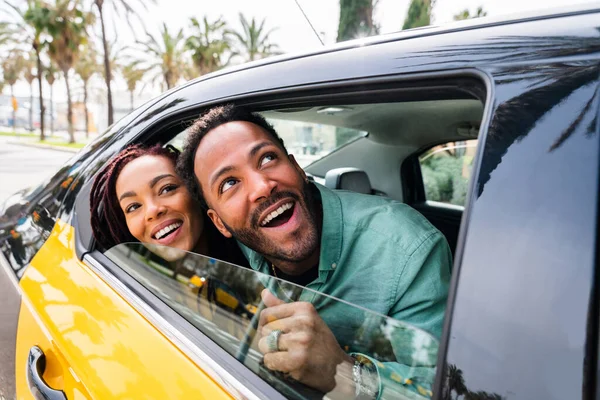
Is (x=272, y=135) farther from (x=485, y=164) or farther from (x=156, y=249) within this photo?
(x=485, y=164)

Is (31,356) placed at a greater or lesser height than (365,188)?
lesser

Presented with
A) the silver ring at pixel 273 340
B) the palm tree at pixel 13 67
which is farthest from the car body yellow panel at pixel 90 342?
the palm tree at pixel 13 67

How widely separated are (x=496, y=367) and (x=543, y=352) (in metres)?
0.06

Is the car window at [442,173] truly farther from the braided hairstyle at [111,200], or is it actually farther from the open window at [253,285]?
the braided hairstyle at [111,200]

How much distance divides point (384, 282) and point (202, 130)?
30.4 inches

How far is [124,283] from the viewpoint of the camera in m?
1.37

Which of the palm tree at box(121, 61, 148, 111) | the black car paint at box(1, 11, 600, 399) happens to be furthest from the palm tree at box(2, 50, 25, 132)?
the black car paint at box(1, 11, 600, 399)

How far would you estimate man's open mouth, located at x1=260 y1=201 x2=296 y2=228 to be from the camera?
1529mm

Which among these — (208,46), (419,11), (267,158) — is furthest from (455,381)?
(208,46)

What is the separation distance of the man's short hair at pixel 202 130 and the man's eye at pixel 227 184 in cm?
17

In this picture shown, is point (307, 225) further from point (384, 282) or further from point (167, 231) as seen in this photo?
point (167, 231)

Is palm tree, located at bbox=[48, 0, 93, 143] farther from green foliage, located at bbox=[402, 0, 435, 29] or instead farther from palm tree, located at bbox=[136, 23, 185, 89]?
green foliage, located at bbox=[402, 0, 435, 29]

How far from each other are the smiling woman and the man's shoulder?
2.04 feet

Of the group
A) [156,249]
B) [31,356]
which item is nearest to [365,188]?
[156,249]
